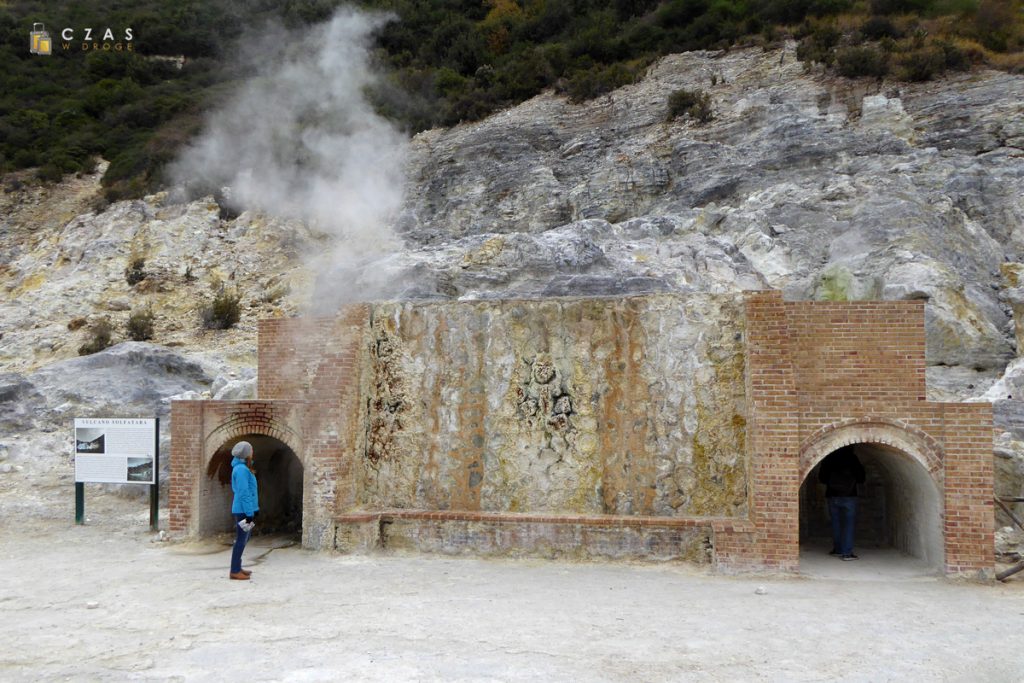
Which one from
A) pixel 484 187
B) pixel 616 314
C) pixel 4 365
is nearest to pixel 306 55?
pixel 484 187

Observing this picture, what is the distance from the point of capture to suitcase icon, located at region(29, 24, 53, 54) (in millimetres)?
36250

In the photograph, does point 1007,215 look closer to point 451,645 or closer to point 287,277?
point 451,645

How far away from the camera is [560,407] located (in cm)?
930

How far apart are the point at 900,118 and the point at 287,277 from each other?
16.9 meters

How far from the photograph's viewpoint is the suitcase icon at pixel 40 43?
1427 inches

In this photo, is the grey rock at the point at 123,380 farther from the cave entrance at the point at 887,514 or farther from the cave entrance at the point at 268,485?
the cave entrance at the point at 887,514

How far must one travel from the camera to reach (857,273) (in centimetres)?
1538

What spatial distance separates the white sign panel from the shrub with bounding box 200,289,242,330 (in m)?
10.2

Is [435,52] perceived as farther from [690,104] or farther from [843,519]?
[843,519]

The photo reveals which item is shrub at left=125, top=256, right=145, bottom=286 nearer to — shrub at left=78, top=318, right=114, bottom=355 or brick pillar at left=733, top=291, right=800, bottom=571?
shrub at left=78, top=318, right=114, bottom=355

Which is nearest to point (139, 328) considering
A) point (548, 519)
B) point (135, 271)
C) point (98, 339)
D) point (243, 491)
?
point (98, 339)

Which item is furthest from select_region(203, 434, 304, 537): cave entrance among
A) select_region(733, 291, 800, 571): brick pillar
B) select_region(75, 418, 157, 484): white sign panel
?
select_region(733, 291, 800, 571): brick pillar

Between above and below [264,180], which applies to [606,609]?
below

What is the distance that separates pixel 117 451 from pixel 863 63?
20231 mm
